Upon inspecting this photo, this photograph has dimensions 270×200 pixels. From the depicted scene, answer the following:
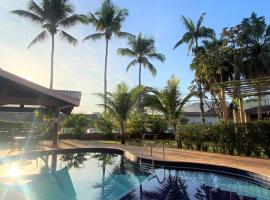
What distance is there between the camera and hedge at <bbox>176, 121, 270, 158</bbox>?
11.5m

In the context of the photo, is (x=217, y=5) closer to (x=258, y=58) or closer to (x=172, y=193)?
(x=172, y=193)

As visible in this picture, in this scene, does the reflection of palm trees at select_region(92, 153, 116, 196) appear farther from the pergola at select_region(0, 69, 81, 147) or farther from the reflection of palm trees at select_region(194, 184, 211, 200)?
the reflection of palm trees at select_region(194, 184, 211, 200)

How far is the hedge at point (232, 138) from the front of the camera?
11.5 meters

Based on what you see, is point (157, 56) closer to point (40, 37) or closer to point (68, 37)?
point (68, 37)

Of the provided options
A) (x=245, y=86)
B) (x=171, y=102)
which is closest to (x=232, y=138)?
(x=245, y=86)

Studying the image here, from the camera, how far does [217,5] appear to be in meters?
13.1

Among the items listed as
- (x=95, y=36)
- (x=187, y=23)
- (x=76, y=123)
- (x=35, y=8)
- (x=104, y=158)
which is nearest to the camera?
(x=104, y=158)

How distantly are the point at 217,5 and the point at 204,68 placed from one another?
967 centimetres

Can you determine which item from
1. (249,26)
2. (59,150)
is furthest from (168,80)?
(249,26)

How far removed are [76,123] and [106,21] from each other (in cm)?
1166

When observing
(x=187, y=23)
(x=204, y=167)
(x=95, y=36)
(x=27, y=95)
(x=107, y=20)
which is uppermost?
(x=107, y=20)

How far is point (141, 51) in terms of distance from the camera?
3400 cm

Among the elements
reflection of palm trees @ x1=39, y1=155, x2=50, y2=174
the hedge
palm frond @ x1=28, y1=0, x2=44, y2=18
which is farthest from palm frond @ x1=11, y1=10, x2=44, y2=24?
the hedge

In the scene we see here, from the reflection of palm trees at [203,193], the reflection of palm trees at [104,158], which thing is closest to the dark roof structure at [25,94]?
the reflection of palm trees at [104,158]
